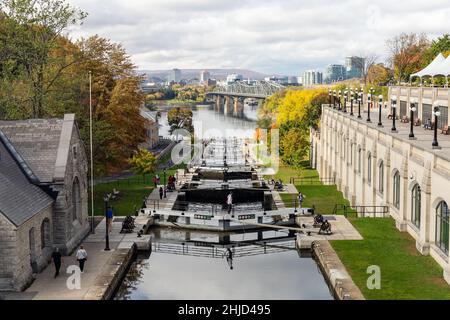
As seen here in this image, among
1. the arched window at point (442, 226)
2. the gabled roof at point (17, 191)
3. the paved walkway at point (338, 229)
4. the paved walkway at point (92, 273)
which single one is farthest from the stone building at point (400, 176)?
the gabled roof at point (17, 191)

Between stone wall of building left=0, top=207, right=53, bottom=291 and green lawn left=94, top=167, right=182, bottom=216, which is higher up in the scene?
stone wall of building left=0, top=207, right=53, bottom=291

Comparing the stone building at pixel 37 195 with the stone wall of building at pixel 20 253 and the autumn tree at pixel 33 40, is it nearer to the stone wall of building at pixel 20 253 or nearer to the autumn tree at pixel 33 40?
the stone wall of building at pixel 20 253

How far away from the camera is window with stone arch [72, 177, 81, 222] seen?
3614 cm

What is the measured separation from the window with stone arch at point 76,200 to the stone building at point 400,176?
18858 mm

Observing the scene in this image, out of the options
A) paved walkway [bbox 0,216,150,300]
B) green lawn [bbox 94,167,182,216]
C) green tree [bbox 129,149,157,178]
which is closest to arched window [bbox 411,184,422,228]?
paved walkway [bbox 0,216,150,300]

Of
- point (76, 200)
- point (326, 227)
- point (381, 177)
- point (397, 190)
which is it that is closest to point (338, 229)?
point (326, 227)

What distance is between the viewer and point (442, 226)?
3056 cm

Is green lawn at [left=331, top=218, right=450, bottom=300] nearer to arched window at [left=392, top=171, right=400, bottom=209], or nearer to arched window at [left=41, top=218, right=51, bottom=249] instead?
arched window at [left=392, top=171, right=400, bottom=209]

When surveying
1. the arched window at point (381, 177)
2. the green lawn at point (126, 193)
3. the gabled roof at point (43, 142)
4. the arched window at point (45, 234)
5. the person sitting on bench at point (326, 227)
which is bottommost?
the green lawn at point (126, 193)

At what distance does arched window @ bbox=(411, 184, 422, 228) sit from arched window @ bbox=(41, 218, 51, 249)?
64.7ft

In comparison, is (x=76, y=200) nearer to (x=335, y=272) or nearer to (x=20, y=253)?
(x=20, y=253)

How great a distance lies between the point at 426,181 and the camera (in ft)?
104

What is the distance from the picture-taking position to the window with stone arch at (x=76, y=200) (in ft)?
119

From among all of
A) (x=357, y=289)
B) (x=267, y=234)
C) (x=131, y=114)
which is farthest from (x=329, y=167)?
(x=357, y=289)
